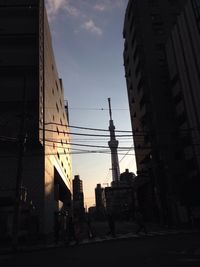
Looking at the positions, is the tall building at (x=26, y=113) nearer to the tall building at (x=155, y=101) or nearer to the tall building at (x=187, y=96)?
the tall building at (x=155, y=101)

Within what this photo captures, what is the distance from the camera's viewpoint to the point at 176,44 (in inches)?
1903

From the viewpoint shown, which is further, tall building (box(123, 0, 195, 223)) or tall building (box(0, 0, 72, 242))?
tall building (box(123, 0, 195, 223))

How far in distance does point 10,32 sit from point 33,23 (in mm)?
2724

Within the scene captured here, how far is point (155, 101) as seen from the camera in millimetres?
49906

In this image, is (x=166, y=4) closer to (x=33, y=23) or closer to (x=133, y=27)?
Result: (x=133, y=27)

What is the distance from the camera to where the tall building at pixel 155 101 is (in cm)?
4372

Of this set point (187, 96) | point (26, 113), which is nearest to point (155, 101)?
point (187, 96)

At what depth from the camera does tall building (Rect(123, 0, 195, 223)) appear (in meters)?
43.7

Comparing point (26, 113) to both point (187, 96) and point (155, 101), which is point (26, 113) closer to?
point (187, 96)

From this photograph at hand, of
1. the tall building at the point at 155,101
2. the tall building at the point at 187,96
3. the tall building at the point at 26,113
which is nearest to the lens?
the tall building at the point at 26,113

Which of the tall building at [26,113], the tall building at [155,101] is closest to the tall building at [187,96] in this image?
the tall building at [155,101]

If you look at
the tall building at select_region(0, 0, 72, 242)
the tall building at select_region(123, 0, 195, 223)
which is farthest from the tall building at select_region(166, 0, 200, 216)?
the tall building at select_region(0, 0, 72, 242)

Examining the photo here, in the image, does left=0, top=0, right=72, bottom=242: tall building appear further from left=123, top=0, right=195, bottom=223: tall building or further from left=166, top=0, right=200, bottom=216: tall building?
left=166, top=0, right=200, bottom=216: tall building

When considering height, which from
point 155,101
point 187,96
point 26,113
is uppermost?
point 155,101
